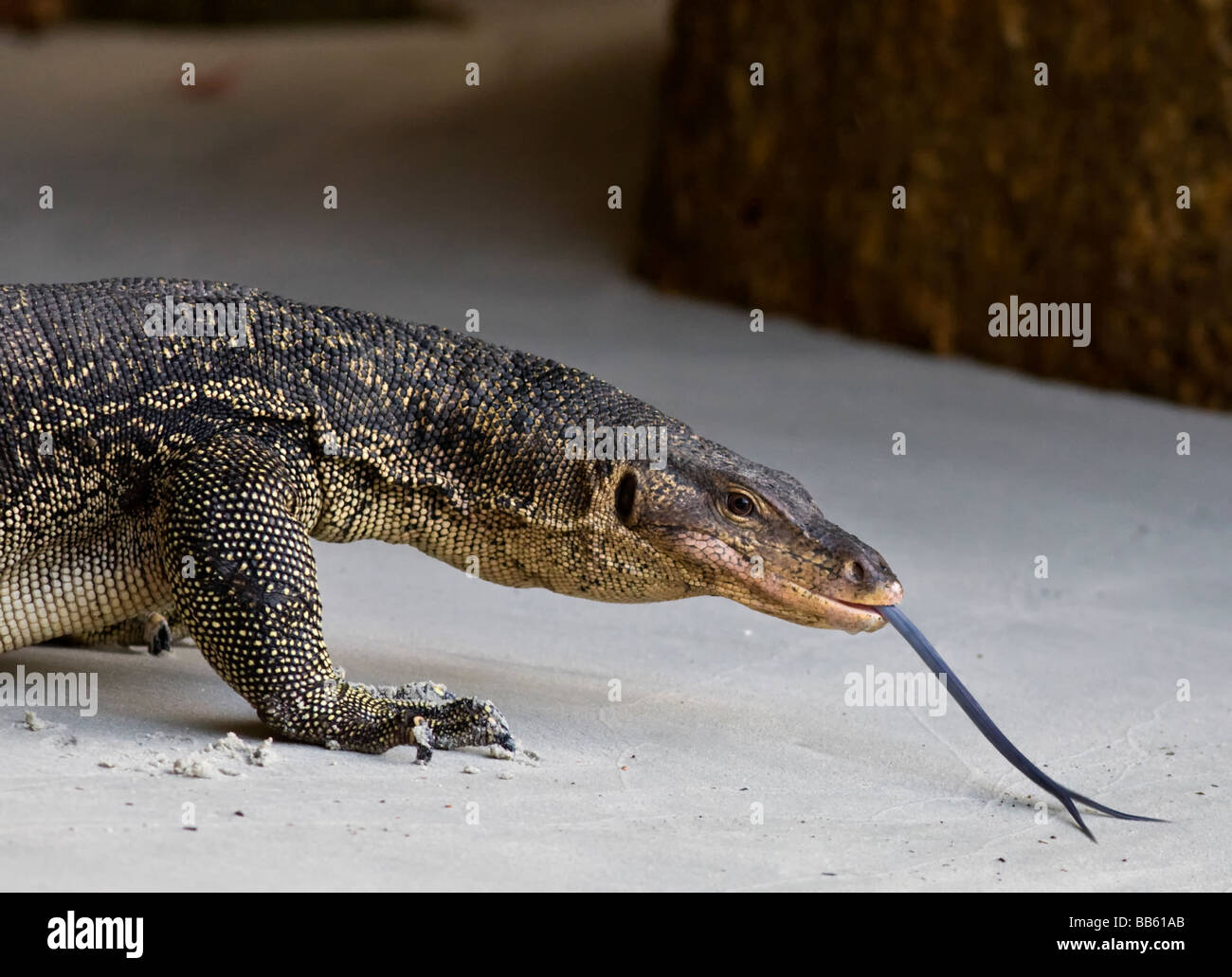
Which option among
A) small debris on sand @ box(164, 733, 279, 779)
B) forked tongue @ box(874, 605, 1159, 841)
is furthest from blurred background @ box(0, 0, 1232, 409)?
small debris on sand @ box(164, 733, 279, 779)

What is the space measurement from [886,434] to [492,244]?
5369 mm

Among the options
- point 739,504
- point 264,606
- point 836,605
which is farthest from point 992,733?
point 264,606

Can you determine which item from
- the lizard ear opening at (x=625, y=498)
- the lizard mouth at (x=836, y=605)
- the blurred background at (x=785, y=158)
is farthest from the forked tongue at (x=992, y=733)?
the blurred background at (x=785, y=158)

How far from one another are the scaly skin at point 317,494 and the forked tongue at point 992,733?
90mm

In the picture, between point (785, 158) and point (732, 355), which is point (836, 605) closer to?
point (732, 355)

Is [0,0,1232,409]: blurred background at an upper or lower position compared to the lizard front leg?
upper

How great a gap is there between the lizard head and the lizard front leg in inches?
31.7

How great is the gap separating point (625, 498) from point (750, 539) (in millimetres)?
437

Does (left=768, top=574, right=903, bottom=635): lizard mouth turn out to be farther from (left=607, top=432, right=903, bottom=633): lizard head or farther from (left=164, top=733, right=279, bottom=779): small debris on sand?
(left=164, top=733, right=279, bottom=779): small debris on sand

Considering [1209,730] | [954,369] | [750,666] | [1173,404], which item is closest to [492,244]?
[954,369]

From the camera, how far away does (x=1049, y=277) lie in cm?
1206

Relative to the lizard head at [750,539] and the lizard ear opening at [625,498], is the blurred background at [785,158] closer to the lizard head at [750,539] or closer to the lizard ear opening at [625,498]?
the lizard head at [750,539]

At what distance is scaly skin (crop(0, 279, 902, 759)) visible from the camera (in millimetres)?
5004

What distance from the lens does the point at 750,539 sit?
5.21m
